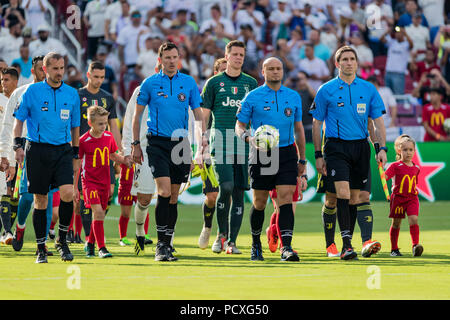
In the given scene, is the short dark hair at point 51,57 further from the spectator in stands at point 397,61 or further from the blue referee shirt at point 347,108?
the spectator in stands at point 397,61

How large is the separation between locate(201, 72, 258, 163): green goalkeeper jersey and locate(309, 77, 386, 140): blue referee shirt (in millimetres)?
1149

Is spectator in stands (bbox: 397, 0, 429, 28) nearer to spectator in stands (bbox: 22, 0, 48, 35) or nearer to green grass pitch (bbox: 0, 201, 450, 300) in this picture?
spectator in stands (bbox: 22, 0, 48, 35)

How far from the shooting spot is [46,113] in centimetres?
962

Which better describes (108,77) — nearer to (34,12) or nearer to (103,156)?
(34,12)

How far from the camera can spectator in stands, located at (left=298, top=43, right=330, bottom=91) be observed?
2247 cm

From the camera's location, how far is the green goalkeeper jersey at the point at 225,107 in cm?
1099

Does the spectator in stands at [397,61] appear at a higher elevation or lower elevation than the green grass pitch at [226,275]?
higher

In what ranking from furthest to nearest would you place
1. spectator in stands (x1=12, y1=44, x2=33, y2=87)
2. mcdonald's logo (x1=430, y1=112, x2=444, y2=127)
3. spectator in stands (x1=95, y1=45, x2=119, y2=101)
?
1. spectator in stands (x1=95, y1=45, x2=119, y2=101)
2. mcdonald's logo (x1=430, y1=112, x2=444, y2=127)
3. spectator in stands (x1=12, y1=44, x2=33, y2=87)

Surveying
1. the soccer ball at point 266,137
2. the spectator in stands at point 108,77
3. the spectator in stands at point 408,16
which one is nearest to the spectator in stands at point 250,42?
the spectator in stands at point 108,77

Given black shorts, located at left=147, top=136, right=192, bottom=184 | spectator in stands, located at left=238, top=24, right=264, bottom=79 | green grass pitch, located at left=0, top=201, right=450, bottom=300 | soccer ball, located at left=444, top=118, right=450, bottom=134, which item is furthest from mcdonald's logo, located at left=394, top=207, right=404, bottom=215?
spectator in stands, located at left=238, top=24, right=264, bottom=79

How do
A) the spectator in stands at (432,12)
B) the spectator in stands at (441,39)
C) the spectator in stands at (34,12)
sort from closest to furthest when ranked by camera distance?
the spectator in stands at (34,12)
the spectator in stands at (441,39)
the spectator in stands at (432,12)

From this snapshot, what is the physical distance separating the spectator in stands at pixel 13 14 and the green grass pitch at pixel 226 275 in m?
11.8
